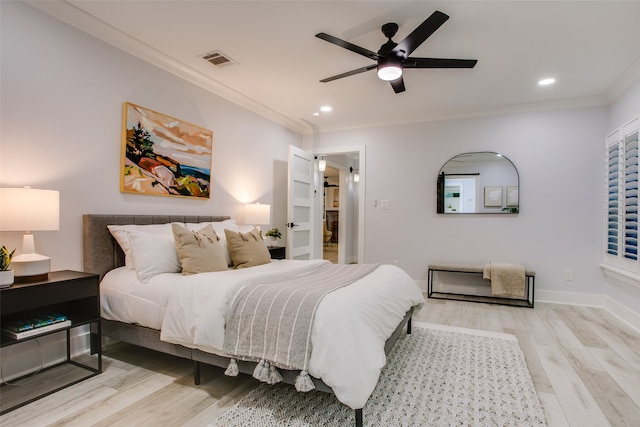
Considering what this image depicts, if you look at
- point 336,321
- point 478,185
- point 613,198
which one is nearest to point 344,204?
point 478,185

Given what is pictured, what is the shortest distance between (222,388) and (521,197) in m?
4.15

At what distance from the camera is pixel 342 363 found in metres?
1.57

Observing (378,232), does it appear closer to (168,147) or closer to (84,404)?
(168,147)

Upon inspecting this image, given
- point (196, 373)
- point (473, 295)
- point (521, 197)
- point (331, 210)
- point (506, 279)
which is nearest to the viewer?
point (196, 373)

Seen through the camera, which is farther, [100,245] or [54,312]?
[100,245]

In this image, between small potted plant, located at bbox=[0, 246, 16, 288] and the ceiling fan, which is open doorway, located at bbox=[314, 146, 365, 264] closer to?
the ceiling fan

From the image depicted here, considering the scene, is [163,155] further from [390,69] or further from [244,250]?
[390,69]

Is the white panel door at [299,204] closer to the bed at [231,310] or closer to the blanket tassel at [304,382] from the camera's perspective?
the bed at [231,310]

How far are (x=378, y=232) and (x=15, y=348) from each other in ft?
13.6

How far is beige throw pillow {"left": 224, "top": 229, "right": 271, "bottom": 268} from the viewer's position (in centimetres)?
286

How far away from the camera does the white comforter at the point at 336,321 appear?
Answer: 61.9 inches

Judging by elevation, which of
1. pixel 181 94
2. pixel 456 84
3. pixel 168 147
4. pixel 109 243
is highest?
pixel 456 84

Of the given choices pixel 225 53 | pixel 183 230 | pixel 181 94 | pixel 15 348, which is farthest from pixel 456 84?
pixel 15 348

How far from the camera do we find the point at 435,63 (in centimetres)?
264
